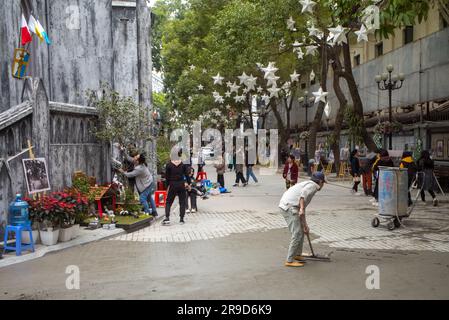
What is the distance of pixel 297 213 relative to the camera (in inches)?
312

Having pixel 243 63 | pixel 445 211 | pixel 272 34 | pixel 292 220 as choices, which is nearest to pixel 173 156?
pixel 292 220

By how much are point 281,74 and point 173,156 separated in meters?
21.6

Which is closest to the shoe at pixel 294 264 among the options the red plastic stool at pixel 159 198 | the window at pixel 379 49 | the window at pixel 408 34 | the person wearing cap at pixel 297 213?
the person wearing cap at pixel 297 213

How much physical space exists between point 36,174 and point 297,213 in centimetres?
533

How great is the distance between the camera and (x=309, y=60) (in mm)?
34156

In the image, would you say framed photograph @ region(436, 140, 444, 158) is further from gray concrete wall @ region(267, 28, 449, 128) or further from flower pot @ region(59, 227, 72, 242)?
flower pot @ region(59, 227, 72, 242)

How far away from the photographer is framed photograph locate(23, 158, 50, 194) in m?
9.93

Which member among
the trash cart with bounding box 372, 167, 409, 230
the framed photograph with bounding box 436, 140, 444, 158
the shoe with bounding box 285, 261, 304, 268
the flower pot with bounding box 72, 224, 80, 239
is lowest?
the shoe with bounding box 285, 261, 304, 268

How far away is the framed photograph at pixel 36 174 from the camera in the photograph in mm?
9930

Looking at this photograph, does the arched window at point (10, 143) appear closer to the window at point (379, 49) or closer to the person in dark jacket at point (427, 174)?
the person in dark jacket at point (427, 174)

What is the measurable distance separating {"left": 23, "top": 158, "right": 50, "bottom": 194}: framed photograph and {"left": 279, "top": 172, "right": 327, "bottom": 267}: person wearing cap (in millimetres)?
4963

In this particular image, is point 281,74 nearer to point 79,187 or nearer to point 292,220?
point 79,187

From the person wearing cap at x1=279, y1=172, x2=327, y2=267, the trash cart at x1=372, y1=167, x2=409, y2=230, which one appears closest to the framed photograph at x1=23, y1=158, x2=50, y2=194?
the person wearing cap at x1=279, y1=172, x2=327, y2=267

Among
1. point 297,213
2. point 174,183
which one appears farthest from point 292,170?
point 297,213
